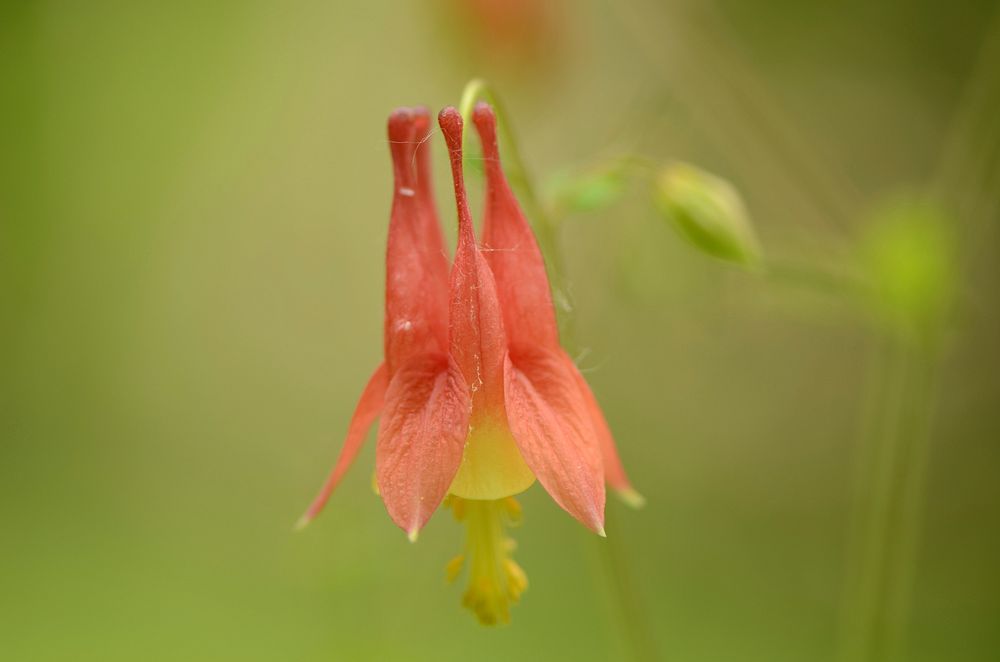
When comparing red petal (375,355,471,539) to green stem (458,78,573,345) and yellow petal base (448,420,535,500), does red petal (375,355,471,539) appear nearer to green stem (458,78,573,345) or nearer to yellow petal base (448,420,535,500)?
yellow petal base (448,420,535,500)

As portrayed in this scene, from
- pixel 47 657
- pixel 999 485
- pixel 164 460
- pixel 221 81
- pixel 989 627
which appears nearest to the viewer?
pixel 47 657

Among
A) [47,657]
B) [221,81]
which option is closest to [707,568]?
[47,657]

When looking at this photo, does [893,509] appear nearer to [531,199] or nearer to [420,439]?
[531,199]

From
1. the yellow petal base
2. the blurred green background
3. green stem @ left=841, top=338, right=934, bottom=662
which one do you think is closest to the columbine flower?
the yellow petal base

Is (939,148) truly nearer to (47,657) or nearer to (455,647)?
(455,647)

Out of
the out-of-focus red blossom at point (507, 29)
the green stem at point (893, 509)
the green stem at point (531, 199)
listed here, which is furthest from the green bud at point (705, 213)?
the out-of-focus red blossom at point (507, 29)

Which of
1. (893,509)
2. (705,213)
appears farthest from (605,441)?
(893,509)
